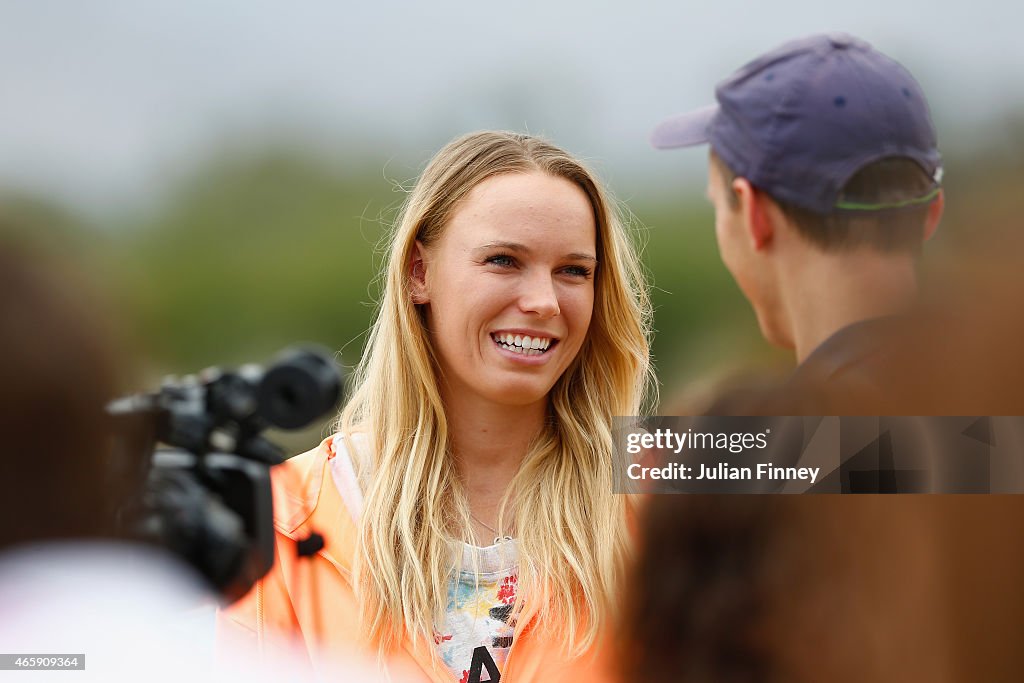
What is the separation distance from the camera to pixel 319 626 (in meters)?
1.26

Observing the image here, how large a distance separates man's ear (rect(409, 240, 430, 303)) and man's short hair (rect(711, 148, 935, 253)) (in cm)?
47

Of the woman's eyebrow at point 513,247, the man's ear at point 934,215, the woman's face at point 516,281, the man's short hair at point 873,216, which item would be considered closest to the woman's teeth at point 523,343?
the woman's face at point 516,281

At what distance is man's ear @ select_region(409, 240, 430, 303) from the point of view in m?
1.36

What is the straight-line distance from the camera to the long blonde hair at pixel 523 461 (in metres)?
1.29

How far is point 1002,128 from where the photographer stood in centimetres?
125

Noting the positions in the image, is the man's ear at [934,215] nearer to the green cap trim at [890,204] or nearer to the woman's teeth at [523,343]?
the green cap trim at [890,204]

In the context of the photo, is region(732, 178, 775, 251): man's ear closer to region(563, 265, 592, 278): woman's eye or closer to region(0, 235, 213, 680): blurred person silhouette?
region(563, 265, 592, 278): woman's eye

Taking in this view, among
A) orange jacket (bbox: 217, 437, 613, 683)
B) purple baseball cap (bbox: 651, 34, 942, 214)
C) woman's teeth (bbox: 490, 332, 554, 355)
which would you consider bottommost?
orange jacket (bbox: 217, 437, 613, 683)

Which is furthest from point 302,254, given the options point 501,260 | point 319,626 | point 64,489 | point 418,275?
point 64,489

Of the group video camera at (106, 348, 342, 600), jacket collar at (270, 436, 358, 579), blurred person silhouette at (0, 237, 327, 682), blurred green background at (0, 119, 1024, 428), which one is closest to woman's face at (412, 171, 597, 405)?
blurred green background at (0, 119, 1024, 428)

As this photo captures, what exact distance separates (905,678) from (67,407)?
850 millimetres

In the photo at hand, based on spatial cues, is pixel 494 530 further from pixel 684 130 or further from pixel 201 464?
pixel 684 130

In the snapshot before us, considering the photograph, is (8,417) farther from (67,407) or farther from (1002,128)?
(1002,128)

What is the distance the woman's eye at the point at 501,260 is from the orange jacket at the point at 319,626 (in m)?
0.37
